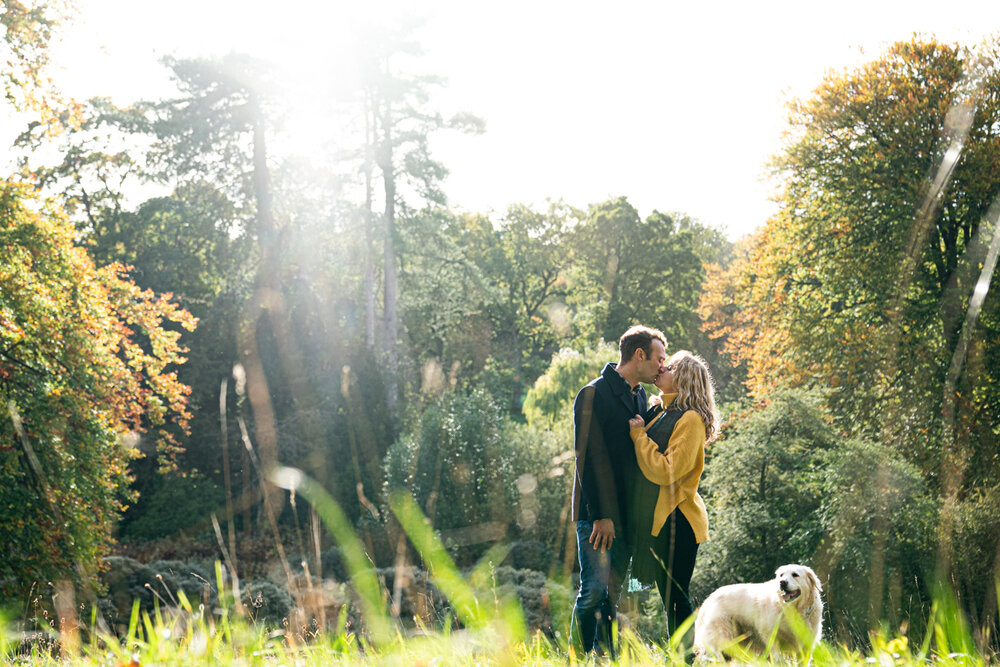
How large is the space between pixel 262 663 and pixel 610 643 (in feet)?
8.08

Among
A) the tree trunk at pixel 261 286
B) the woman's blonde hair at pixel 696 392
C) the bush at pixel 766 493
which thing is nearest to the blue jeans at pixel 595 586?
the woman's blonde hair at pixel 696 392

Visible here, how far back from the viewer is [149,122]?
2297cm

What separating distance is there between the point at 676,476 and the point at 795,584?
1.52m

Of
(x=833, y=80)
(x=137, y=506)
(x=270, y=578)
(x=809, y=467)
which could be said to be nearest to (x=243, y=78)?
(x=137, y=506)

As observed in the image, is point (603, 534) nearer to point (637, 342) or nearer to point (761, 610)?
point (637, 342)

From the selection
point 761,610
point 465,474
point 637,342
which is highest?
point 637,342

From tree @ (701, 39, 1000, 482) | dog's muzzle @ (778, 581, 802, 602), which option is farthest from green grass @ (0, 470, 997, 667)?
tree @ (701, 39, 1000, 482)

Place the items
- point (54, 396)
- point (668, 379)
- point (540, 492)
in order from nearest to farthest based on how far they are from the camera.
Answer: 1. point (668, 379)
2. point (54, 396)
3. point (540, 492)

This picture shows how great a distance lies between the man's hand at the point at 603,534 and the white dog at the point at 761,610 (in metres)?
1.22

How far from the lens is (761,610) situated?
5.38 meters

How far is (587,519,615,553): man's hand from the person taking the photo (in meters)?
4.48

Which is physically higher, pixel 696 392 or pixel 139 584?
pixel 696 392

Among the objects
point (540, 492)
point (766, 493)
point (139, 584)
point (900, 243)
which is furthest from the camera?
point (540, 492)

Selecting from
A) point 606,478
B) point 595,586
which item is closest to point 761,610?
point 595,586
